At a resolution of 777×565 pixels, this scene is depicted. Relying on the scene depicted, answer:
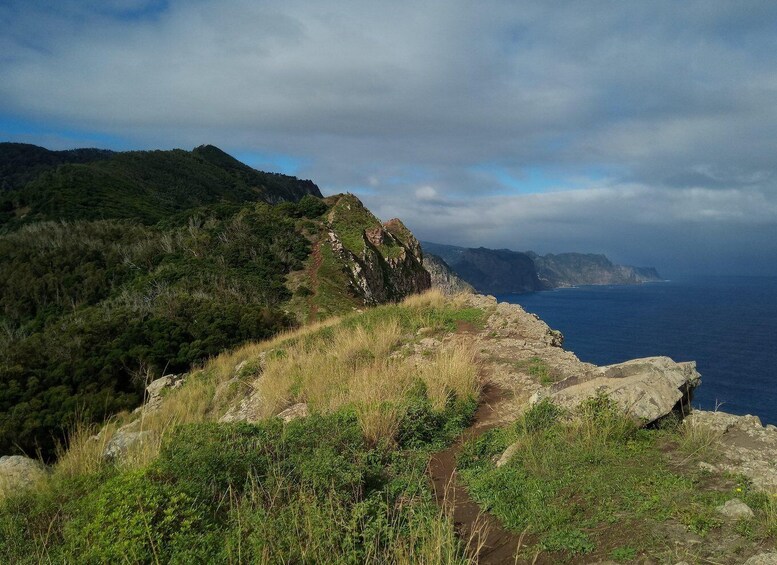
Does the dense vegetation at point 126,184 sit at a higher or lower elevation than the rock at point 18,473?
higher

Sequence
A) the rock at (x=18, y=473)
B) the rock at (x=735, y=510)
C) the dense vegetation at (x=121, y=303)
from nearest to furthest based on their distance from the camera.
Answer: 1. the rock at (x=735, y=510)
2. the rock at (x=18, y=473)
3. the dense vegetation at (x=121, y=303)

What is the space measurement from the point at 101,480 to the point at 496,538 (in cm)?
427

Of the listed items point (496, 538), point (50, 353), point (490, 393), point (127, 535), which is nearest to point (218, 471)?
point (127, 535)

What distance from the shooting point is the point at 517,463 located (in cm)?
524

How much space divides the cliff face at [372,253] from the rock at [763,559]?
99.8 ft

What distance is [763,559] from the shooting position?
3.08 metres

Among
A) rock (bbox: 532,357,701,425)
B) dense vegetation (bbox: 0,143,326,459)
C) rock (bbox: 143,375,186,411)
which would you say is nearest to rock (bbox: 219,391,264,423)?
rock (bbox: 143,375,186,411)

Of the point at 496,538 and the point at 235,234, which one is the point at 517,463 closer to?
the point at 496,538

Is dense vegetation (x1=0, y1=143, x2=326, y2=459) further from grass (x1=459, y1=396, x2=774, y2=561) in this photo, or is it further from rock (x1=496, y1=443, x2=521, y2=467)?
grass (x1=459, y1=396, x2=774, y2=561)

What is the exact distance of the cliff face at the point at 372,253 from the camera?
36219 mm

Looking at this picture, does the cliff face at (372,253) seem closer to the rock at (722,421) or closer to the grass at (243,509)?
the rock at (722,421)

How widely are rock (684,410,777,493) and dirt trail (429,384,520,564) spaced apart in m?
2.43

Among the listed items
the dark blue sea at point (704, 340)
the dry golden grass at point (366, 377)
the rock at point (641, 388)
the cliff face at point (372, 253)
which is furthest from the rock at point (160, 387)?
the dark blue sea at point (704, 340)

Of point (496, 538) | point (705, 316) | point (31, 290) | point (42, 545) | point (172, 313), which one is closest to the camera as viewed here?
point (42, 545)
